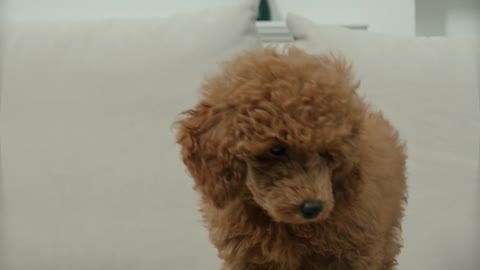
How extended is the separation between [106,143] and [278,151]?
0.62 metres

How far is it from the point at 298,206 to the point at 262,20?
0.94 meters

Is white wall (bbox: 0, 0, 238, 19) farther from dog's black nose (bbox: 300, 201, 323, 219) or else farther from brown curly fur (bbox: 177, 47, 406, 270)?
dog's black nose (bbox: 300, 201, 323, 219)

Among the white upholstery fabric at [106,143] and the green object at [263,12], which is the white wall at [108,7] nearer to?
the green object at [263,12]

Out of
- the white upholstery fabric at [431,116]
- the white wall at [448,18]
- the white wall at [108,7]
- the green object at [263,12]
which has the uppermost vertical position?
the white wall at [108,7]

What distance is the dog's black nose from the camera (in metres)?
0.61

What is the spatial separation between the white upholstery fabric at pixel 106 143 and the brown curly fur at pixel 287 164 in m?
0.38

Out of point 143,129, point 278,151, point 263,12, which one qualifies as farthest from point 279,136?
point 263,12

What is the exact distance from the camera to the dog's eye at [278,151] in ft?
2.06

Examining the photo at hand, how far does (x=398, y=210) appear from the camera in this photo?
881 millimetres


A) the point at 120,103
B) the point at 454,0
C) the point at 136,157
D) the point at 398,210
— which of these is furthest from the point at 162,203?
the point at 454,0

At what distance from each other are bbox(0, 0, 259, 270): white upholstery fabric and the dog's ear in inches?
17.4

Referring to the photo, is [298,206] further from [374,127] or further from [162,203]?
[162,203]

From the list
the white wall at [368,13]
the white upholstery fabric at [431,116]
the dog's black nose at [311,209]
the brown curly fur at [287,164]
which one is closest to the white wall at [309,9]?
the white wall at [368,13]

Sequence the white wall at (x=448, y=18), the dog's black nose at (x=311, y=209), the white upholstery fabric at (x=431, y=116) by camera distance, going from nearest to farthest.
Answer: the dog's black nose at (x=311, y=209) < the white upholstery fabric at (x=431, y=116) < the white wall at (x=448, y=18)
